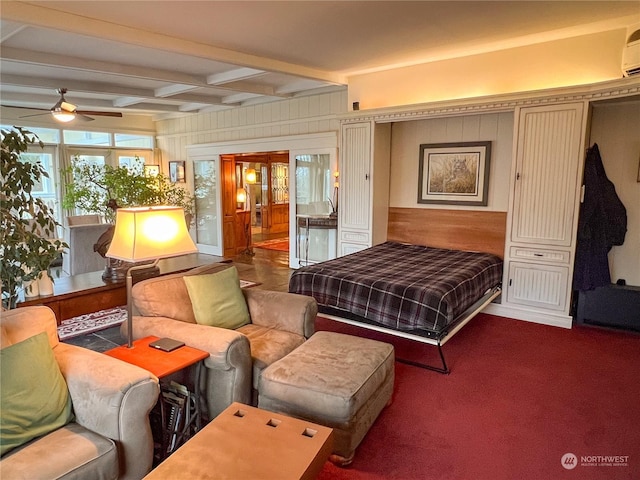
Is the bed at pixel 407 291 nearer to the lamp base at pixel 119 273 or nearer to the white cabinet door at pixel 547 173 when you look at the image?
the white cabinet door at pixel 547 173

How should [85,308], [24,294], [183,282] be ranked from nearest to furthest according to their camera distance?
[183,282] → [24,294] → [85,308]

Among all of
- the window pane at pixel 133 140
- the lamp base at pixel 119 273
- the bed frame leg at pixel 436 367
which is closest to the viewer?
the bed frame leg at pixel 436 367

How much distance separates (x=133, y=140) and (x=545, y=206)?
7929 millimetres

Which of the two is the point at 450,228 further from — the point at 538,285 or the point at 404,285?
the point at 404,285

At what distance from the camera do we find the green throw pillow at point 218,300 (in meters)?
2.77

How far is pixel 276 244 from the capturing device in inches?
363

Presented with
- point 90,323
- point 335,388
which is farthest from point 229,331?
point 90,323

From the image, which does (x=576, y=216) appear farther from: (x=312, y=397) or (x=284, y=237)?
(x=284, y=237)

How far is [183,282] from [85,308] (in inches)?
50.4

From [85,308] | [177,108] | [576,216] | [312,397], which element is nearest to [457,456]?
[312,397]

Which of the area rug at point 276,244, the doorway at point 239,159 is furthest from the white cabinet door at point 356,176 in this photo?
the area rug at point 276,244

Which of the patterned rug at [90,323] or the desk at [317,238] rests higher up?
the desk at [317,238]

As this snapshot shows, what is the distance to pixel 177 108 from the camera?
308 inches

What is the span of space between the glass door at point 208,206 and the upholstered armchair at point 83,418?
6.18 m
